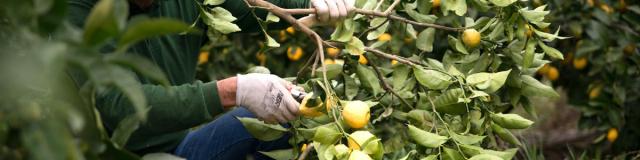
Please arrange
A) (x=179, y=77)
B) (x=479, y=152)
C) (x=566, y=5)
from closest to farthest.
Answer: (x=479, y=152) → (x=179, y=77) → (x=566, y=5)

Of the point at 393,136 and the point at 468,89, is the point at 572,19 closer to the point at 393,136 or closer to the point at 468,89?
the point at 393,136

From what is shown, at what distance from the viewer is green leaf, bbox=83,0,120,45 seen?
81 centimetres

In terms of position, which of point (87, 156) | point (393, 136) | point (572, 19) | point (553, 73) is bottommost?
point (553, 73)

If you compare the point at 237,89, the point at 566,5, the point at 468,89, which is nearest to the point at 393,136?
the point at 468,89

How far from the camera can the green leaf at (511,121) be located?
1.65 meters

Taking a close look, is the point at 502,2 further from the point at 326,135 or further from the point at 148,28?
the point at 148,28

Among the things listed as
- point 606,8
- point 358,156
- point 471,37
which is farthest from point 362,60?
point 606,8

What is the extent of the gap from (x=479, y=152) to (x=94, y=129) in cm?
80

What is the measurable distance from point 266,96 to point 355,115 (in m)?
0.19

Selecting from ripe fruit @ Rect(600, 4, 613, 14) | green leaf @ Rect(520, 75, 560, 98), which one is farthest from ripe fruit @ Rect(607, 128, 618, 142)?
green leaf @ Rect(520, 75, 560, 98)

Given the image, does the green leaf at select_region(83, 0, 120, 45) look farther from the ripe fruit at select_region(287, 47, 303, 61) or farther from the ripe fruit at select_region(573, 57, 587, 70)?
the ripe fruit at select_region(573, 57, 587, 70)

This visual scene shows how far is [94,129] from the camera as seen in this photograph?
961 millimetres

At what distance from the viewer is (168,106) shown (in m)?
1.58

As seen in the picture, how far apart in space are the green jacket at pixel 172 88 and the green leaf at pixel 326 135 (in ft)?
0.79
